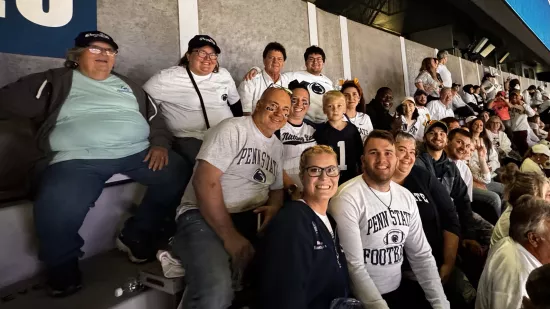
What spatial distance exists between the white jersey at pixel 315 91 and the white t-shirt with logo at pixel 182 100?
3.46 ft

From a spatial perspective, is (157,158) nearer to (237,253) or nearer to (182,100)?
(182,100)

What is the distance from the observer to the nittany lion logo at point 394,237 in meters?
1.75

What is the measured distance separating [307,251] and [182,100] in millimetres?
1616

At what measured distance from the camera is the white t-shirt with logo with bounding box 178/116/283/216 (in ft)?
5.48

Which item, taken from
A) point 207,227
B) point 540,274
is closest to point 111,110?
point 207,227

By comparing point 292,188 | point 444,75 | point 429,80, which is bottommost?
point 292,188

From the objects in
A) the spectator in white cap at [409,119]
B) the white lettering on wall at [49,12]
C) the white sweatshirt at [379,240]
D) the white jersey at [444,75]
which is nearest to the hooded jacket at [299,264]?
the white sweatshirt at [379,240]

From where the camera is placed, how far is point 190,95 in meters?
2.46

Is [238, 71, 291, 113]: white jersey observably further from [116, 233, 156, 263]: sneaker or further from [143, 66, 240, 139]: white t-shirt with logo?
[116, 233, 156, 263]: sneaker

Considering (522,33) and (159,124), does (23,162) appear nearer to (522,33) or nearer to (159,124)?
(159,124)

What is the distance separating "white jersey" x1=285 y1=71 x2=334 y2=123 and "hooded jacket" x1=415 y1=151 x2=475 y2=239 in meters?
1.00

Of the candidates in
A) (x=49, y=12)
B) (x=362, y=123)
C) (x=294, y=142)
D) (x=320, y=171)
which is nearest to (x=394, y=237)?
(x=320, y=171)

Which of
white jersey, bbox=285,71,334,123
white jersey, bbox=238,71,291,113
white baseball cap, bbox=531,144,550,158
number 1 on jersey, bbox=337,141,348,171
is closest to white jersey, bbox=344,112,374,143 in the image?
white jersey, bbox=285,71,334,123

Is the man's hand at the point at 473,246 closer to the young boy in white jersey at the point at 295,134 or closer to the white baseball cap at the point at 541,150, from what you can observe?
the young boy in white jersey at the point at 295,134
